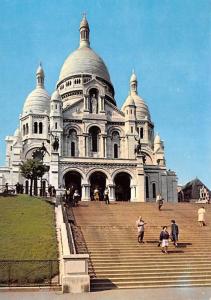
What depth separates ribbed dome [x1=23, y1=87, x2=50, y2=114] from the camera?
75.5 meters

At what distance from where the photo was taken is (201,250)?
22078mm

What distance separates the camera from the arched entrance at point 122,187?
59397 millimetres

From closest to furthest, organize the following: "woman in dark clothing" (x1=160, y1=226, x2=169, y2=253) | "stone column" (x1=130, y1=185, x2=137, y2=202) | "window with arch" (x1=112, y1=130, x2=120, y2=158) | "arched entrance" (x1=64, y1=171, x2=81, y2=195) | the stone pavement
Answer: the stone pavement → "woman in dark clothing" (x1=160, y1=226, x2=169, y2=253) → "stone column" (x1=130, y1=185, x2=137, y2=202) → "arched entrance" (x1=64, y1=171, x2=81, y2=195) → "window with arch" (x1=112, y1=130, x2=120, y2=158)

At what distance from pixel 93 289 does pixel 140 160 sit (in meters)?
41.7

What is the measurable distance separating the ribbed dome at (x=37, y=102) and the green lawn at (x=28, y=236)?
4243 centimetres

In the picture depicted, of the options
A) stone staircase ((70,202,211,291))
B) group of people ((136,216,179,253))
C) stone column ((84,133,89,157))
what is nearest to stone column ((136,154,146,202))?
stone column ((84,133,89,157))

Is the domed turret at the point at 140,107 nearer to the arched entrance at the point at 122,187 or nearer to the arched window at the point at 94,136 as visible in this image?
the arched window at the point at 94,136

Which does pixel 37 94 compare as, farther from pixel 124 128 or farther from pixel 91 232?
pixel 91 232

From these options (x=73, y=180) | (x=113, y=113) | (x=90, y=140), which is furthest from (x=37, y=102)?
(x=73, y=180)

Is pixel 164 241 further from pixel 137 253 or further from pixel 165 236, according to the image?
pixel 137 253

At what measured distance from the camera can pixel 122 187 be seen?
6034 cm

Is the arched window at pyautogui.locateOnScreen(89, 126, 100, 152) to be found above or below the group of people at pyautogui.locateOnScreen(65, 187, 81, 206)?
above

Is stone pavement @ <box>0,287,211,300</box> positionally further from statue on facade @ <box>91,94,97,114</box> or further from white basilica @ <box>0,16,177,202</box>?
statue on facade @ <box>91,94,97,114</box>

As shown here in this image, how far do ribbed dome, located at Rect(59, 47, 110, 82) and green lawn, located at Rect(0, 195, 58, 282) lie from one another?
1818 inches
